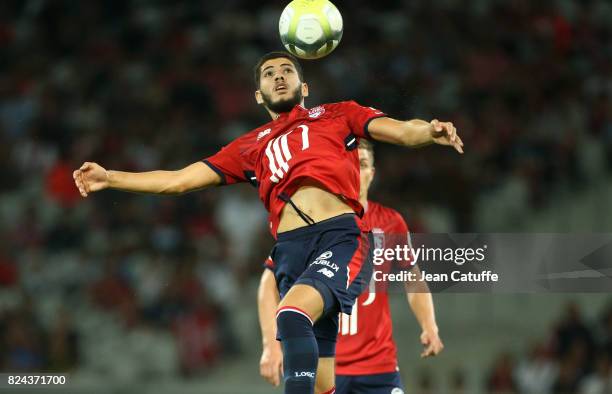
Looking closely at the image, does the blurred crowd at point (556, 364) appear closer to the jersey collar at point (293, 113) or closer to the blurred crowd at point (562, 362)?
the blurred crowd at point (562, 362)

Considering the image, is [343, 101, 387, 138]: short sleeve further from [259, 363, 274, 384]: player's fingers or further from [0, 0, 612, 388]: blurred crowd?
[0, 0, 612, 388]: blurred crowd

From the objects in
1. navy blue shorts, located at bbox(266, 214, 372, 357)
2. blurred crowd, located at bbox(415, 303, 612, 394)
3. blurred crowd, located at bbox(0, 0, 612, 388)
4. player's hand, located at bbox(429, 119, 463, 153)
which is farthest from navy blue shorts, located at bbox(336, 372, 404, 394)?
blurred crowd, located at bbox(415, 303, 612, 394)

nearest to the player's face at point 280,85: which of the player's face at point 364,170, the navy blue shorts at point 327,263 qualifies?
the navy blue shorts at point 327,263

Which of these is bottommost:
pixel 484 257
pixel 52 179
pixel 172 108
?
pixel 484 257

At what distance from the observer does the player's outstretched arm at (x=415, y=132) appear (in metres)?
4.53

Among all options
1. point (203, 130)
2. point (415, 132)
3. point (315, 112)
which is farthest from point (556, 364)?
point (415, 132)

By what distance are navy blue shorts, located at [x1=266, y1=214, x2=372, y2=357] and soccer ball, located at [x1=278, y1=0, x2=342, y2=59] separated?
106 cm

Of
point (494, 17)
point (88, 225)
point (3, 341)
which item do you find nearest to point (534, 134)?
point (494, 17)

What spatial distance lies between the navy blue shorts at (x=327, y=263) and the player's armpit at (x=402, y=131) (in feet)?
1.45

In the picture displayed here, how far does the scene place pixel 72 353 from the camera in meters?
9.34

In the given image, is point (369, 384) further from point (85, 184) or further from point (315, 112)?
point (85, 184)

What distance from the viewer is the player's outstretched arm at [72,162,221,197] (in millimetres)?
5121

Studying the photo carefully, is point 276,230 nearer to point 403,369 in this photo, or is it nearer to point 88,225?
point 403,369

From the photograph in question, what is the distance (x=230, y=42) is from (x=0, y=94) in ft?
8.98
